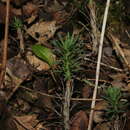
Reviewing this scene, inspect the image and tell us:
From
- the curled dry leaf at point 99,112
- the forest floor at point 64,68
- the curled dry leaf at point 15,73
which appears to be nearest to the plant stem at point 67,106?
the forest floor at point 64,68

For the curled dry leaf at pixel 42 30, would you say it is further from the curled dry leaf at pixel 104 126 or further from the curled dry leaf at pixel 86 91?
the curled dry leaf at pixel 104 126

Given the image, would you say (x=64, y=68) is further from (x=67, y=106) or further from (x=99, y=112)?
(x=99, y=112)

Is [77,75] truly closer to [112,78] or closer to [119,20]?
[112,78]

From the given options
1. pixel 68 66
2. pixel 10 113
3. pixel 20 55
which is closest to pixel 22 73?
pixel 20 55

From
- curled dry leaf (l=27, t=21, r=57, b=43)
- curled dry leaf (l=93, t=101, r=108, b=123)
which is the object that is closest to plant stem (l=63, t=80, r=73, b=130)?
curled dry leaf (l=93, t=101, r=108, b=123)

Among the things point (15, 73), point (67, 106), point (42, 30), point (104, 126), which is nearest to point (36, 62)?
point (15, 73)

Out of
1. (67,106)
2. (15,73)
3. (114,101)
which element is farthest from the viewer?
(15,73)
